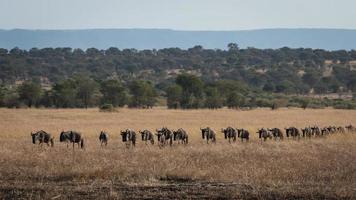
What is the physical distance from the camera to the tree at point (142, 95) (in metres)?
86.1

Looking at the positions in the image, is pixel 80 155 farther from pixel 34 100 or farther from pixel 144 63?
pixel 144 63

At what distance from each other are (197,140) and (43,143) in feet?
30.0

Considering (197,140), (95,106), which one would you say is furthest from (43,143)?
(95,106)

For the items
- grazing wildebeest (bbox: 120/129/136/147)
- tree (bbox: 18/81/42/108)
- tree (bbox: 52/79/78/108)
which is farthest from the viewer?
tree (bbox: 52/79/78/108)

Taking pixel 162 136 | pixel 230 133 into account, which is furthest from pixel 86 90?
pixel 162 136

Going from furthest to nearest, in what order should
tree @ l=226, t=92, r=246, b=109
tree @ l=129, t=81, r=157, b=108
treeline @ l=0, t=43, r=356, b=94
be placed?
treeline @ l=0, t=43, r=356, b=94, tree @ l=226, t=92, r=246, b=109, tree @ l=129, t=81, r=157, b=108

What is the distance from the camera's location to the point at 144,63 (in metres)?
184

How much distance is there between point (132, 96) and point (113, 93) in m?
3.95

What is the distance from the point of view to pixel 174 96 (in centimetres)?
8681

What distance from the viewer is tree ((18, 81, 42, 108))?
81.9m

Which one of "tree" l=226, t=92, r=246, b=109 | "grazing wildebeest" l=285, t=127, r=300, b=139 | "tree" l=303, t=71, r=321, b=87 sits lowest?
"grazing wildebeest" l=285, t=127, r=300, b=139

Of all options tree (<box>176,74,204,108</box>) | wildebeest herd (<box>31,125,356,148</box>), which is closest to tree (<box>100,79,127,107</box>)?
tree (<box>176,74,204,108</box>)

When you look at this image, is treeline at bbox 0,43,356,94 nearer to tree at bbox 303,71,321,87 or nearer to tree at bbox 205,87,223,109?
tree at bbox 303,71,321,87

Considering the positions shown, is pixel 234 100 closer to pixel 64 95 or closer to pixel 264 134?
pixel 64 95
